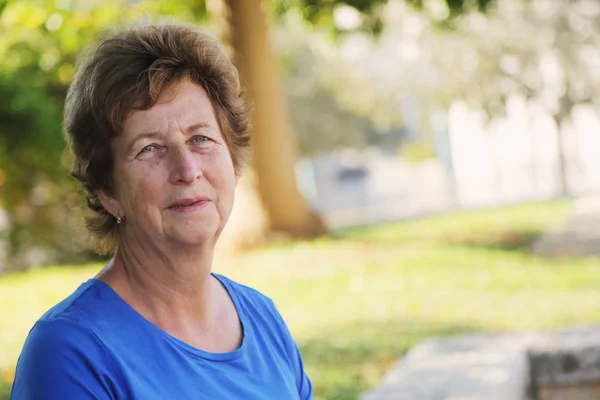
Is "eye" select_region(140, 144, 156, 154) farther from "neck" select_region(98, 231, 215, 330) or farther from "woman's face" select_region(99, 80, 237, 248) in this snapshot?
"neck" select_region(98, 231, 215, 330)

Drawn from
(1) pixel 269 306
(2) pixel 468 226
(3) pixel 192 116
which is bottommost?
(2) pixel 468 226

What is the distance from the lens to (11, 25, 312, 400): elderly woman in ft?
7.55

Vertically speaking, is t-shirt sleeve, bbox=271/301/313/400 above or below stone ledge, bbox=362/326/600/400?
above

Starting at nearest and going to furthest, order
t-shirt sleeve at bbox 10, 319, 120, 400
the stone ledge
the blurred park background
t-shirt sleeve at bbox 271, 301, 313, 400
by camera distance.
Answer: t-shirt sleeve at bbox 10, 319, 120, 400, t-shirt sleeve at bbox 271, 301, 313, 400, the stone ledge, the blurred park background

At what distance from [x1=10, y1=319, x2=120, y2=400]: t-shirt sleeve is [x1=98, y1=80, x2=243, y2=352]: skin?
25cm

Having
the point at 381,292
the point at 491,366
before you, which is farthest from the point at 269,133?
the point at 491,366

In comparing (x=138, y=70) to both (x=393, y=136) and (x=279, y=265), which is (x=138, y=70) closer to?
(x=279, y=265)

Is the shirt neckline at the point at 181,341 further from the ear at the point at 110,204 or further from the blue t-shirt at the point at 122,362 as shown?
the ear at the point at 110,204

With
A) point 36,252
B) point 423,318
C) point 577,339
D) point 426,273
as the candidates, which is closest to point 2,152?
point 36,252

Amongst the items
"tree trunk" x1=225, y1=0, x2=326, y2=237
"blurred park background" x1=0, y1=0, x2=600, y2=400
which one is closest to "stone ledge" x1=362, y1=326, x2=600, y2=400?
"blurred park background" x1=0, y1=0, x2=600, y2=400

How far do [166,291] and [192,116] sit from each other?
0.46 metres

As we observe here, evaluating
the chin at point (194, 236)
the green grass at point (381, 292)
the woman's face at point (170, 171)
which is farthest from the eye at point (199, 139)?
the green grass at point (381, 292)

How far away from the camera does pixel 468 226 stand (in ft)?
53.6

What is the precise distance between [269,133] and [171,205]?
11.2 m
